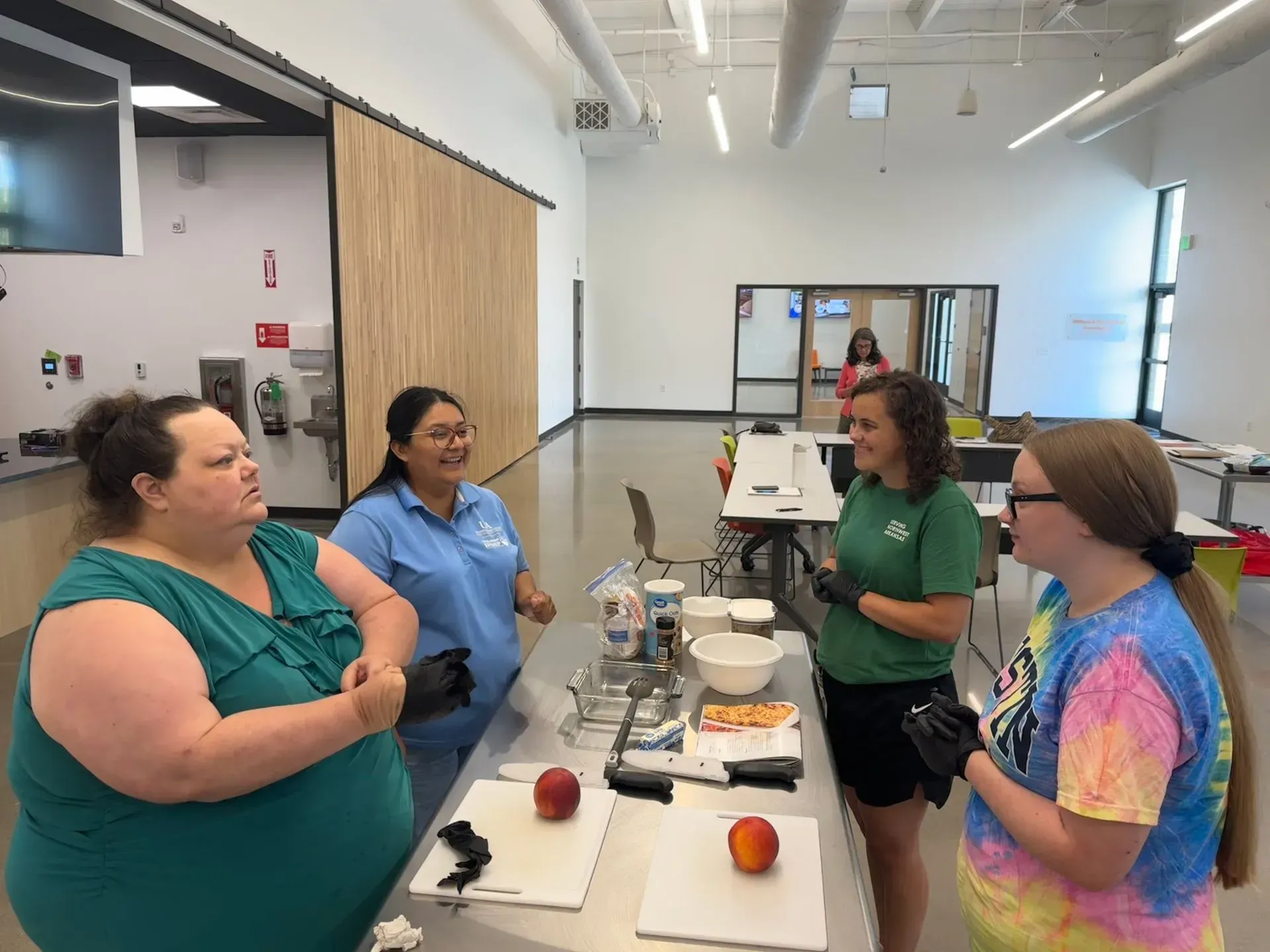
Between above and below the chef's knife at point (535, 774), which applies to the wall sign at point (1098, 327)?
above

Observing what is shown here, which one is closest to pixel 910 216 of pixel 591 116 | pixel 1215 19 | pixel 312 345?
pixel 591 116

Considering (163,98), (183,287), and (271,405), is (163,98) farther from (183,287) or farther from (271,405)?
(271,405)

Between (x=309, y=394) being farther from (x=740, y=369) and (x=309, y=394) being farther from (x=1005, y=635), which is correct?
(x=740, y=369)

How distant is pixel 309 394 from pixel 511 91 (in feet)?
15.3

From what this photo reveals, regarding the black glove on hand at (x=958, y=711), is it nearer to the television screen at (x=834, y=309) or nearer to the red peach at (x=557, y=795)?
the red peach at (x=557, y=795)

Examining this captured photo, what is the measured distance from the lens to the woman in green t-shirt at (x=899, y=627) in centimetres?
195

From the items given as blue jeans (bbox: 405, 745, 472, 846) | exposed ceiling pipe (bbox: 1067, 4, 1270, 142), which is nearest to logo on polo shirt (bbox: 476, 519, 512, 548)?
blue jeans (bbox: 405, 745, 472, 846)

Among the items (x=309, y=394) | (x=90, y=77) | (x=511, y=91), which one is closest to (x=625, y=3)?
(x=511, y=91)

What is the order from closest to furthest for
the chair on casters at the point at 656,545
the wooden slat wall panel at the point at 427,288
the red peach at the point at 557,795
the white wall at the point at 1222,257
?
the red peach at the point at 557,795, the chair on casters at the point at 656,545, the wooden slat wall panel at the point at 427,288, the white wall at the point at 1222,257

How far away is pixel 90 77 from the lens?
13.2 ft

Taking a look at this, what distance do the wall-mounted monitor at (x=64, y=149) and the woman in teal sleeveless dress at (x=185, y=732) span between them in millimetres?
3306

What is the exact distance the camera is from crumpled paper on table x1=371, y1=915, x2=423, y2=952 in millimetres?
1166

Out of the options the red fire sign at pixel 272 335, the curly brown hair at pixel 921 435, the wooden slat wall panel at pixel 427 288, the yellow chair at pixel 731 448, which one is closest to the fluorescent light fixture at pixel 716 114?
the wooden slat wall panel at pixel 427 288

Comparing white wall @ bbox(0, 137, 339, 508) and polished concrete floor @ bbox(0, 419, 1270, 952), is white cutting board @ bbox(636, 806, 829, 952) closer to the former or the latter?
polished concrete floor @ bbox(0, 419, 1270, 952)
